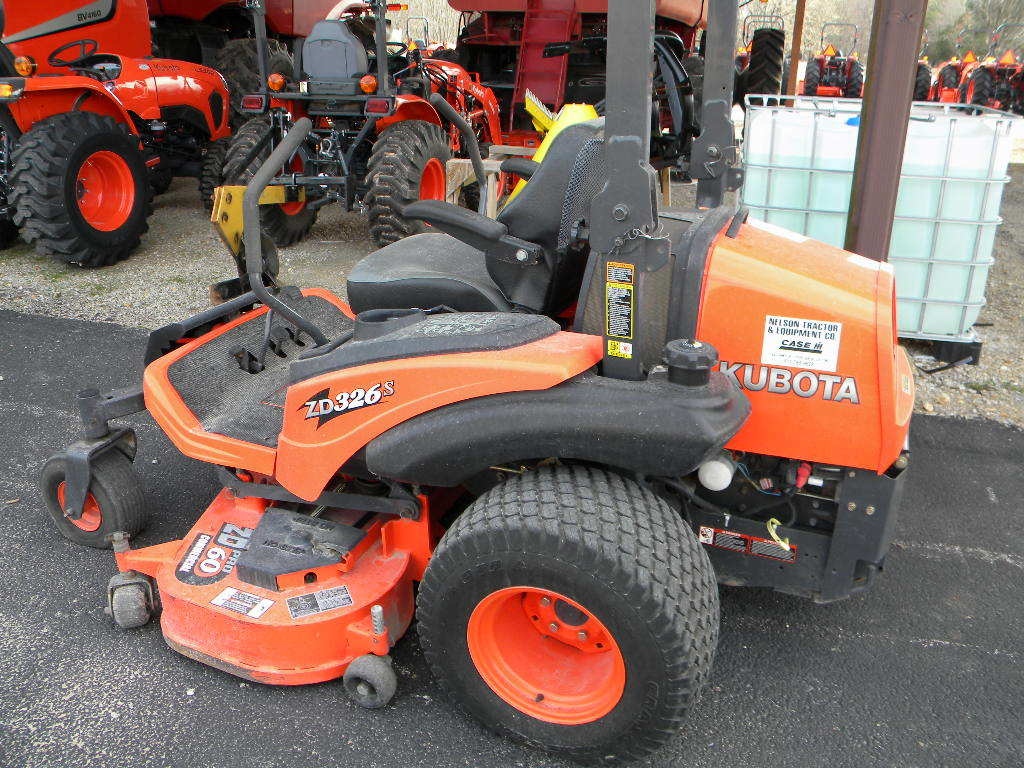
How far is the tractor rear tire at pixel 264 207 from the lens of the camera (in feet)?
20.6

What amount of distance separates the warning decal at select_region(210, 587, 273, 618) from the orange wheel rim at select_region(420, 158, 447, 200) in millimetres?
4944

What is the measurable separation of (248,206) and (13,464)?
1.82 metres

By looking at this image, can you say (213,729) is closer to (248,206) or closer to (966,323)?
(248,206)

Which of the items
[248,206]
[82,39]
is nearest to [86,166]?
[82,39]

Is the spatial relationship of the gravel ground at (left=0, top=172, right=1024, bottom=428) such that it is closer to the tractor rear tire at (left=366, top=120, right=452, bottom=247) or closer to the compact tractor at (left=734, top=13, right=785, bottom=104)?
the tractor rear tire at (left=366, top=120, right=452, bottom=247)

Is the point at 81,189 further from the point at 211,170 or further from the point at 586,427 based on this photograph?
the point at 586,427

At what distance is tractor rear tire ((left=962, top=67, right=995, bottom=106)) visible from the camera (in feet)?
51.0

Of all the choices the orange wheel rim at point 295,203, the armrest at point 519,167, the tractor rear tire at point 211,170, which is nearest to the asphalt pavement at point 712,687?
the armrest at point 519,167

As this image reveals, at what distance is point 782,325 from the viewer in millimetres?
1978

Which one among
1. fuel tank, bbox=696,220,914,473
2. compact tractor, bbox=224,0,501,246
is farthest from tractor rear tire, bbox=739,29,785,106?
fuel tank, bbox=696,220,914,473

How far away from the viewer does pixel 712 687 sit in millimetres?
2318

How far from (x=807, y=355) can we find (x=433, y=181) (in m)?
5.36

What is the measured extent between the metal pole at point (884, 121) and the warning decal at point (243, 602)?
3280mm

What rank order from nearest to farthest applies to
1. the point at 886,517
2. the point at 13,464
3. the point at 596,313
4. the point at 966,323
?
1. the point at 886,517
2. the point at 596,313
3. the point at 13,464
4. the point at 966,323
